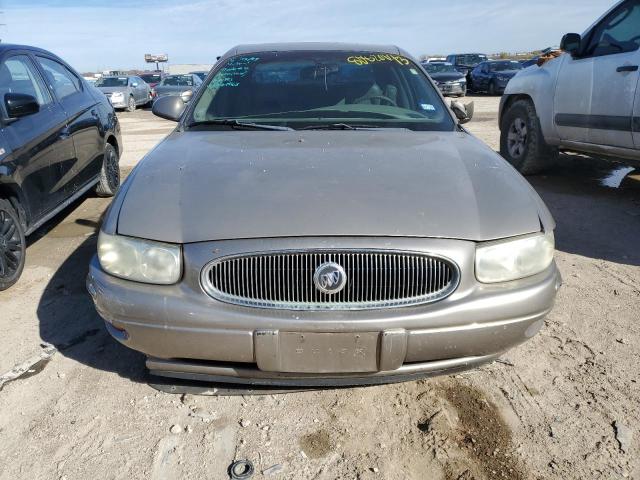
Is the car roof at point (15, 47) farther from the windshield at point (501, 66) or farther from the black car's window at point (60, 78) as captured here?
the windshield at point (501, 66)

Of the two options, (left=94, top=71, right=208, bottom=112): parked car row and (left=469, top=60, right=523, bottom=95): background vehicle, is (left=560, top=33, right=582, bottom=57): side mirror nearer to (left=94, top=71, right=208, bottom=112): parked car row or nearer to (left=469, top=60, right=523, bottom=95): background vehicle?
(left=94, top=71, right=208, bottom=112): parked car row

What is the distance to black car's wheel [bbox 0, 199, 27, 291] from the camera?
3.41 metres

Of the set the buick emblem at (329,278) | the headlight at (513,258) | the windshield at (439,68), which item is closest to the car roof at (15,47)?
the buick emblem at (329,278)

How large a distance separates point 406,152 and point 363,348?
1.08m

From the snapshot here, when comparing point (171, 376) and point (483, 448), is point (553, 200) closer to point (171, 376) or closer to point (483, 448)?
point (483, 448)

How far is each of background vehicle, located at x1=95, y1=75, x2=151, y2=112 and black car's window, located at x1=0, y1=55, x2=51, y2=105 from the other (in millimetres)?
15414

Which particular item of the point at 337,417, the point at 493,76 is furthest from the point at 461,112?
the point at 493,76

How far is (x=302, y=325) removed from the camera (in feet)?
6.18

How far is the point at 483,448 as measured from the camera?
6.72 feet

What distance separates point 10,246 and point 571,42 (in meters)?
5.18

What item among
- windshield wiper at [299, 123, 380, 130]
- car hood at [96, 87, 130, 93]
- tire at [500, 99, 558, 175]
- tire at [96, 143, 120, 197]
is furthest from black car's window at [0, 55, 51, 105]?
car hood at [96, 87, 130, 93]

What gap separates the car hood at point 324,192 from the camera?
78.1 inches

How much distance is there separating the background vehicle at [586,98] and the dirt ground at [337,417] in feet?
7.39

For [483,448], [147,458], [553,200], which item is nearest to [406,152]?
[483,448]
